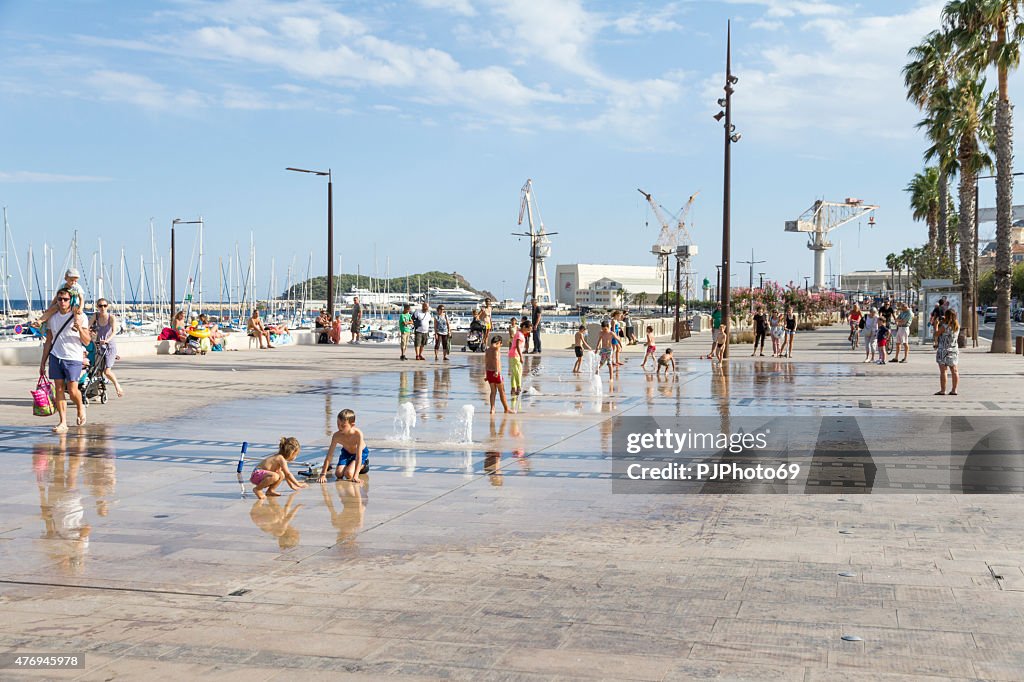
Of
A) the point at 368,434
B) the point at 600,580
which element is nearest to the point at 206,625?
the point at 600,580

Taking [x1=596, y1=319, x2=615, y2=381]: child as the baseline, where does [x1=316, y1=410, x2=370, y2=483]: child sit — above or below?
below

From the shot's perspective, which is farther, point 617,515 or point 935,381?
point 935,381

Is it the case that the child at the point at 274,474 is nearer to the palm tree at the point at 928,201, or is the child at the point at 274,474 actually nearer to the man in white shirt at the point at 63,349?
the man in white shirt at the point at 63,349

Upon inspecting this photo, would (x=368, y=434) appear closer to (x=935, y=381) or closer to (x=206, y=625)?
(x=206, y=625)

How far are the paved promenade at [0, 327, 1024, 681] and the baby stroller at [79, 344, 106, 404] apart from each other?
2.25m

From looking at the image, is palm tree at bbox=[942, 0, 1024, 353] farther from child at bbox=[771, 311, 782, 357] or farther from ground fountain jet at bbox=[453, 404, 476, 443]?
ground fountain jet at bbox=[453, 404, 476, 443]

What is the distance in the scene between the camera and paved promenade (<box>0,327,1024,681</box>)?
4.68 metres

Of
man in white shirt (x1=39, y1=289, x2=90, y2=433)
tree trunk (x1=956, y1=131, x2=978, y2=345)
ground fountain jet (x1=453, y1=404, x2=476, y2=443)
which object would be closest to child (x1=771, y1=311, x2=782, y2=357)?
tree trunk (x1=956, y1=131, x2=978, y2=345)

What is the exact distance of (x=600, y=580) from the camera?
5980 millimetres

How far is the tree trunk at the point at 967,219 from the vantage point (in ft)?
119

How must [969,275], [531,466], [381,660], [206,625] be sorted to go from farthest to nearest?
[969,275]
[531,466]
[206,625]
[381,660]

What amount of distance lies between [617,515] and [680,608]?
2514mm

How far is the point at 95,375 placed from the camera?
1525cm

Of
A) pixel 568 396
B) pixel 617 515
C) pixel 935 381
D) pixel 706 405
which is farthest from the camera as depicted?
pixel 935 381
